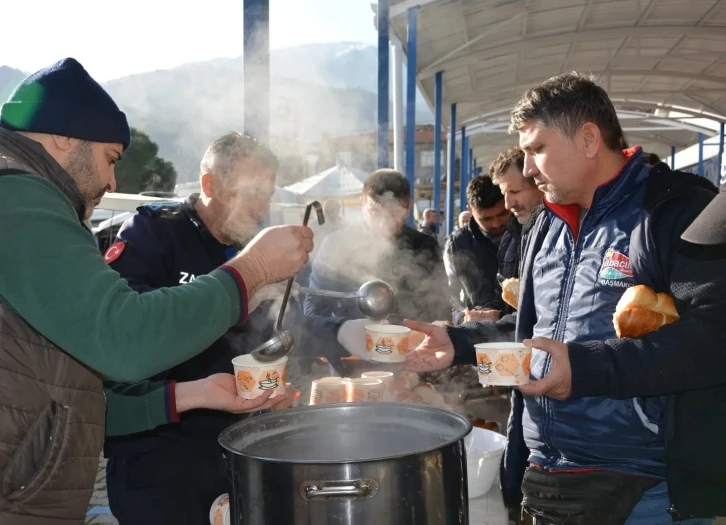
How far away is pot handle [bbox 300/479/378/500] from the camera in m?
1.37

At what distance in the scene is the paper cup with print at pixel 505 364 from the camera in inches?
73.3

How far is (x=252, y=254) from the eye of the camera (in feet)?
5.32

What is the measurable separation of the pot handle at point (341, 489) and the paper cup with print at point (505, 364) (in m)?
0.64

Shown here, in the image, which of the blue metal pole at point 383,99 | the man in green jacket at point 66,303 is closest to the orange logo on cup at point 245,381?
the man in green jacket at point 66,303

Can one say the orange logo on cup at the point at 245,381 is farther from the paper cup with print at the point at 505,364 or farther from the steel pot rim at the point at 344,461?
the paper cup with print at the point at 505,364

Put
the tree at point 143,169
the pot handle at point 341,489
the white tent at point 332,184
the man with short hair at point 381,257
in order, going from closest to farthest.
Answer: the pot handle at point 341,489, the man with short hair at point 381,257, the white tent at point 332,184, the tree at point 143,169

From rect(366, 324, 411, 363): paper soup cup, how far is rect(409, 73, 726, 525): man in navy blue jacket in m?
0.47

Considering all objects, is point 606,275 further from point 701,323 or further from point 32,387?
point 32,387

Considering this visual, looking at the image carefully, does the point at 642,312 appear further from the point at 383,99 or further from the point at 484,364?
the point at 383,99

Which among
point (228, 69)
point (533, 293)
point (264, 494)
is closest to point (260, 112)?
point (228, 69)

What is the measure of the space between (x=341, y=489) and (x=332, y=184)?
23.9ft

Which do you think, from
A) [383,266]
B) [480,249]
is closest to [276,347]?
[383,266]

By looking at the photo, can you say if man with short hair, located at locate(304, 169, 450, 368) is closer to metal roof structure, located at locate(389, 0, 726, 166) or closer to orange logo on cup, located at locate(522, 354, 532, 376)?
orange logo on cup, located at locate(522, 354, 532, 376)

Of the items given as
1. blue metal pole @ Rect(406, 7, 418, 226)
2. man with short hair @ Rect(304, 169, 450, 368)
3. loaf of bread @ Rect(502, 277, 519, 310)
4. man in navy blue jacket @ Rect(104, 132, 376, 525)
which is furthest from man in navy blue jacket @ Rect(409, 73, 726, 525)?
blue metal pole @ Rect(406, 7, 418, 226)
